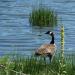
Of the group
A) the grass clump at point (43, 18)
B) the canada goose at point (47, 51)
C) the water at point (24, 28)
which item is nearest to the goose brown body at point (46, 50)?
the canada goose at point (47, 51)

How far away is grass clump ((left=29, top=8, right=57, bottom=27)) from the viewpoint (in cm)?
2138

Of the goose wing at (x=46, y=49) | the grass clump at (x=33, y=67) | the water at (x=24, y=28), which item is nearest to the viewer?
the grass clump at (x=33, y=67)

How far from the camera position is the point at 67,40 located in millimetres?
18766

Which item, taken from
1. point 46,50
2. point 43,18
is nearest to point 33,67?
point 46,50

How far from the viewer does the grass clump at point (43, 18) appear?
21.4 m

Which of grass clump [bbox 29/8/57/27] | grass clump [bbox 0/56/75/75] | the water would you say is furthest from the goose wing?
grass clump [bbox 29/8/57/27]

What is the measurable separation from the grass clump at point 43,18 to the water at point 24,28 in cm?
29

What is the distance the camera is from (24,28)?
843 inches

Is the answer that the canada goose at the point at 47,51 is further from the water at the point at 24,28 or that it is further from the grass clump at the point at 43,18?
the grass clump at the point at 43,18

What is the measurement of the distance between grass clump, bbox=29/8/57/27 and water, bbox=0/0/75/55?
0.29 m

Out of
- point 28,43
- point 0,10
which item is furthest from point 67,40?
point 0,10

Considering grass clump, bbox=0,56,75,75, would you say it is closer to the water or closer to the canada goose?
the canada goose

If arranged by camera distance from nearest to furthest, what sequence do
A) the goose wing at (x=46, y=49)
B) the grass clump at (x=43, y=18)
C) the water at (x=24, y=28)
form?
the goose wing at (x=46, y=49), the water at (x=24, y=28), the grass clump at (x=43, y=18)

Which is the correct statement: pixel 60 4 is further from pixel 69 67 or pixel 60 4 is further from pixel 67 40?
pixel 69 67
